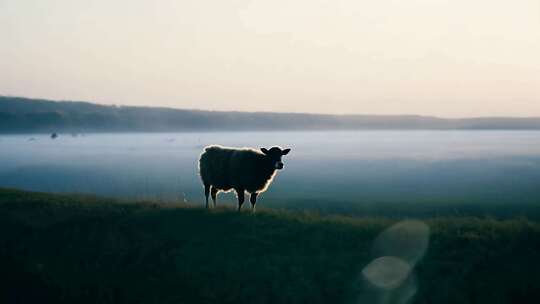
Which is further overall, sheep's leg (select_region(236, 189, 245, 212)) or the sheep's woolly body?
the sheep's woolly body

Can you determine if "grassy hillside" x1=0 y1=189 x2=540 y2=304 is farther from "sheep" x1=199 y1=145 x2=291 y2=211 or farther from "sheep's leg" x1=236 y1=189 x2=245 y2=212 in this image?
"sheep" x1=199 y1=145 x2=291 y2=211

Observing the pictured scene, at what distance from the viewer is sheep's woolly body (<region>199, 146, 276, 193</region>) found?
2269 centimetres

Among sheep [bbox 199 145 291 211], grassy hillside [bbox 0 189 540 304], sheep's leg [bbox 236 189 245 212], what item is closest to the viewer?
grassy hillside [bbox 0 189 540 304]

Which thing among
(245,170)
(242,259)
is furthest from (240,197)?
(242,259)

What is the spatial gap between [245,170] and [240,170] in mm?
227

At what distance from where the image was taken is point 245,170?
2270cm

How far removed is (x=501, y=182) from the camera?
299ft

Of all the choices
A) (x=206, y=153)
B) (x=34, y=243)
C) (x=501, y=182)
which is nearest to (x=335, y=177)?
(x=501, y=182)

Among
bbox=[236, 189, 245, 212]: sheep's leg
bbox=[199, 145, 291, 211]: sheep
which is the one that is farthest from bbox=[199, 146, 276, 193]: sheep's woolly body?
bbox=[236, 189, 245, 212]: sheep's leg

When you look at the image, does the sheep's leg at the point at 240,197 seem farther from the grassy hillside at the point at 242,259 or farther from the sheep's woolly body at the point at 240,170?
the grassy hillside at the point at 242,259

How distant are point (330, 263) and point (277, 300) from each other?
2.10 meters

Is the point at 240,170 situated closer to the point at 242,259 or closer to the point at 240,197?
the point at 240,197

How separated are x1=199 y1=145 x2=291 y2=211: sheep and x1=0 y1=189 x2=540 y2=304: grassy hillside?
236 cm

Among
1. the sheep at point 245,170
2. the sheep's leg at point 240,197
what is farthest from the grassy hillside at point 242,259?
the sheep at point 245,170
